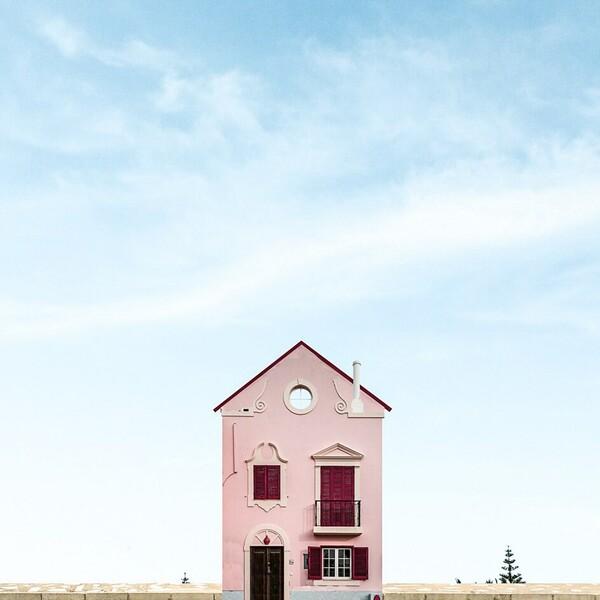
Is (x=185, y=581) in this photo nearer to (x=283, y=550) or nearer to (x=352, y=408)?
(x=283, y=550)

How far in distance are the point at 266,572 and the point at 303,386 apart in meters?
6.11

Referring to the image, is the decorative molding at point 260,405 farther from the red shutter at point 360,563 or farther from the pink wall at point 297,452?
the red shutter at point 360,563

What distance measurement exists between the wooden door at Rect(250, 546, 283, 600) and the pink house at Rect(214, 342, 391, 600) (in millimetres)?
32

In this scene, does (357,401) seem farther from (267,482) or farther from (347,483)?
(267,482)

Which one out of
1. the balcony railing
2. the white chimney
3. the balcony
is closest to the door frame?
the balcony

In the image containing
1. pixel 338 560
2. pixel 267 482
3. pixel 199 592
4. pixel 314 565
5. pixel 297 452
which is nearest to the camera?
pixel 314 565

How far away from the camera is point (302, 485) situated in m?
29.8

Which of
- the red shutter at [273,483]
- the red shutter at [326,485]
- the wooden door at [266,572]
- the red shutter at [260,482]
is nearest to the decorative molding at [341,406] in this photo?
the red shutter at [326,485]

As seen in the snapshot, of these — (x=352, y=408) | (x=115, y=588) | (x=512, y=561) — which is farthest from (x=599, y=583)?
(x=115, y=588)

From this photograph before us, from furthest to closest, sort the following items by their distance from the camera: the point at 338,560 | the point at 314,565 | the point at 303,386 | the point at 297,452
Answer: the point at 303,386 → the point at 297,452 → the point at 338,560 → the point at 314,565

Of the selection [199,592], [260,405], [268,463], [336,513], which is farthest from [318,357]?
[199,592]

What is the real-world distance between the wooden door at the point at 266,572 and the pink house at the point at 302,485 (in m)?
0.03

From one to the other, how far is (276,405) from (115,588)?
8998mm

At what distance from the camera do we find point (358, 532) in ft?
96.5
